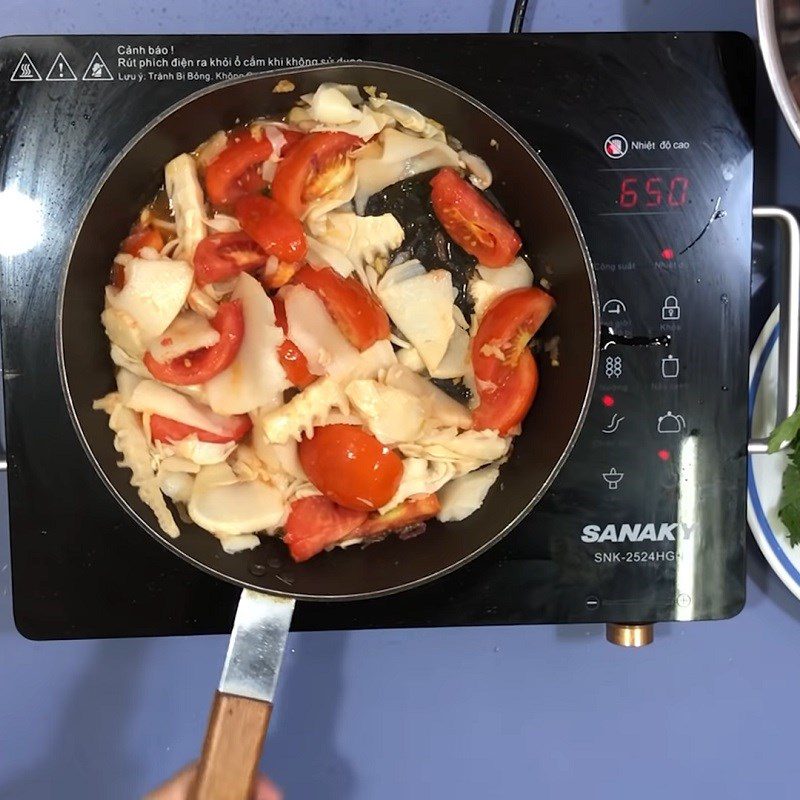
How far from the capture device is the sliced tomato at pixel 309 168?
76 centimetres

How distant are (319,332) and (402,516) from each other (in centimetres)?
19

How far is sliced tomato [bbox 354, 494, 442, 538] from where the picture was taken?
0.80 metres

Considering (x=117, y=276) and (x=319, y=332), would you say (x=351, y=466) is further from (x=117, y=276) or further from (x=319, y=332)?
(x=117, y=276)

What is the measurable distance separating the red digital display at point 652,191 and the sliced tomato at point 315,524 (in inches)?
15.7

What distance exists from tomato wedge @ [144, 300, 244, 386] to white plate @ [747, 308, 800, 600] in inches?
21.3

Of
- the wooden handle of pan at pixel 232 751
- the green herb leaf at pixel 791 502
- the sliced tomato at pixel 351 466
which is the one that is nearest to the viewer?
the wooden handle of pan at pixel 232 751

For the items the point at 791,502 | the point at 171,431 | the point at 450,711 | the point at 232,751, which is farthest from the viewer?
the point at 450,711

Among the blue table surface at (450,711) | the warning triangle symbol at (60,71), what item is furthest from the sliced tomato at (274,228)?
the blue table surface at (450,711)

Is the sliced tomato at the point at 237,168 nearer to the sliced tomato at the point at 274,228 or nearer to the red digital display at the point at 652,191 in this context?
the sliced tomato at the point at 274,228

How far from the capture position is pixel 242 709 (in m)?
0.67

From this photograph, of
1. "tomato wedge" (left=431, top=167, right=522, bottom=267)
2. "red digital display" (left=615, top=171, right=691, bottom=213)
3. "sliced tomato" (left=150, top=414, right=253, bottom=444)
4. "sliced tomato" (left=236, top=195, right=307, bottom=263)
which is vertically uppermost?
"red digital display" (left=615, top=171, right=691, bottom=213)

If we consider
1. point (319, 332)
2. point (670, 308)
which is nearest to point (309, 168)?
point (319, 332)

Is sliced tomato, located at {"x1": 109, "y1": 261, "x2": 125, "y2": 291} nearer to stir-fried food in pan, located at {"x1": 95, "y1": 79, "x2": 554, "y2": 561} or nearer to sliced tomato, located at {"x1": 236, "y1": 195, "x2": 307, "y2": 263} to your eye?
stir-fried food in pan, located at {"x1": 95, "y1": 79, "x2": 554, "y2": 561}

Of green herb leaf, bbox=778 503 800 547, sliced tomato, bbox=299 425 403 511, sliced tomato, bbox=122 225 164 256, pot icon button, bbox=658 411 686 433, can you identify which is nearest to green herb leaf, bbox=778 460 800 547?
green herb leaf, bbox=778 503 800 547
